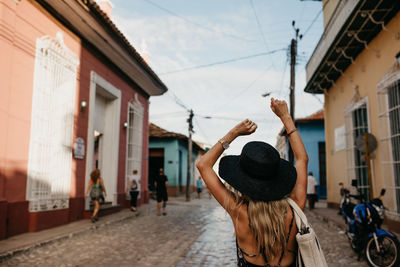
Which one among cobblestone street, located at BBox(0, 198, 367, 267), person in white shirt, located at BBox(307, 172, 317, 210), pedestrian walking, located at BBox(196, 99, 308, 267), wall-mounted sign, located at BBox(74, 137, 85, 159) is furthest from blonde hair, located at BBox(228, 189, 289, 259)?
person in white shirt, located at BBox(307, 172, 317, 210)

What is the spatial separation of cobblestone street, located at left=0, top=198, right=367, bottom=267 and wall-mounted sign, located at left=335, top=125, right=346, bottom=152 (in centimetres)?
414

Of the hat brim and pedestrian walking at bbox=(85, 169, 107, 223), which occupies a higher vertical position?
the hat brim

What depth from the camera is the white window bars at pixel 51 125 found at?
8016mm

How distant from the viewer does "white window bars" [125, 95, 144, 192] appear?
1464cm

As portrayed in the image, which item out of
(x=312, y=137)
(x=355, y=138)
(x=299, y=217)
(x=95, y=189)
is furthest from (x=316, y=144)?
(x=299, y=217)

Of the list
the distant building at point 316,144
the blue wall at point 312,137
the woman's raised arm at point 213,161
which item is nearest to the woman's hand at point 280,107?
the woman's raised arm at point 213,161

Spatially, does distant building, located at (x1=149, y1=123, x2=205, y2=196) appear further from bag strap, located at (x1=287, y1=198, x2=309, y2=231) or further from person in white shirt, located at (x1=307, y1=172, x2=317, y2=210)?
bag strap, located at (x1=287, y1=198, x2=309, y2=231)

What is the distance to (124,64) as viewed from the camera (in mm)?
13086

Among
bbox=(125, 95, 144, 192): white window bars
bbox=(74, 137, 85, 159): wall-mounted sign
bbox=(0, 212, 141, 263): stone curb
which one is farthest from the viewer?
bbox=(125, 95, 144, 192): white window bars

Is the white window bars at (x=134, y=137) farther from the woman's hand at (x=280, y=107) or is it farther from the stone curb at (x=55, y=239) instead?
the woman's hand at (x=280, y=107)

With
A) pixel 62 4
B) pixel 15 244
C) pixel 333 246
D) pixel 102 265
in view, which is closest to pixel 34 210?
pixel 15 244

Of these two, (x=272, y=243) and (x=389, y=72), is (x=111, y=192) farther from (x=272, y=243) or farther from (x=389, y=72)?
(x=272, y=243)

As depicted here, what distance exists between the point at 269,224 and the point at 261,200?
11 cm

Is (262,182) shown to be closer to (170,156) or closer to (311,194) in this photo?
(311,194)
